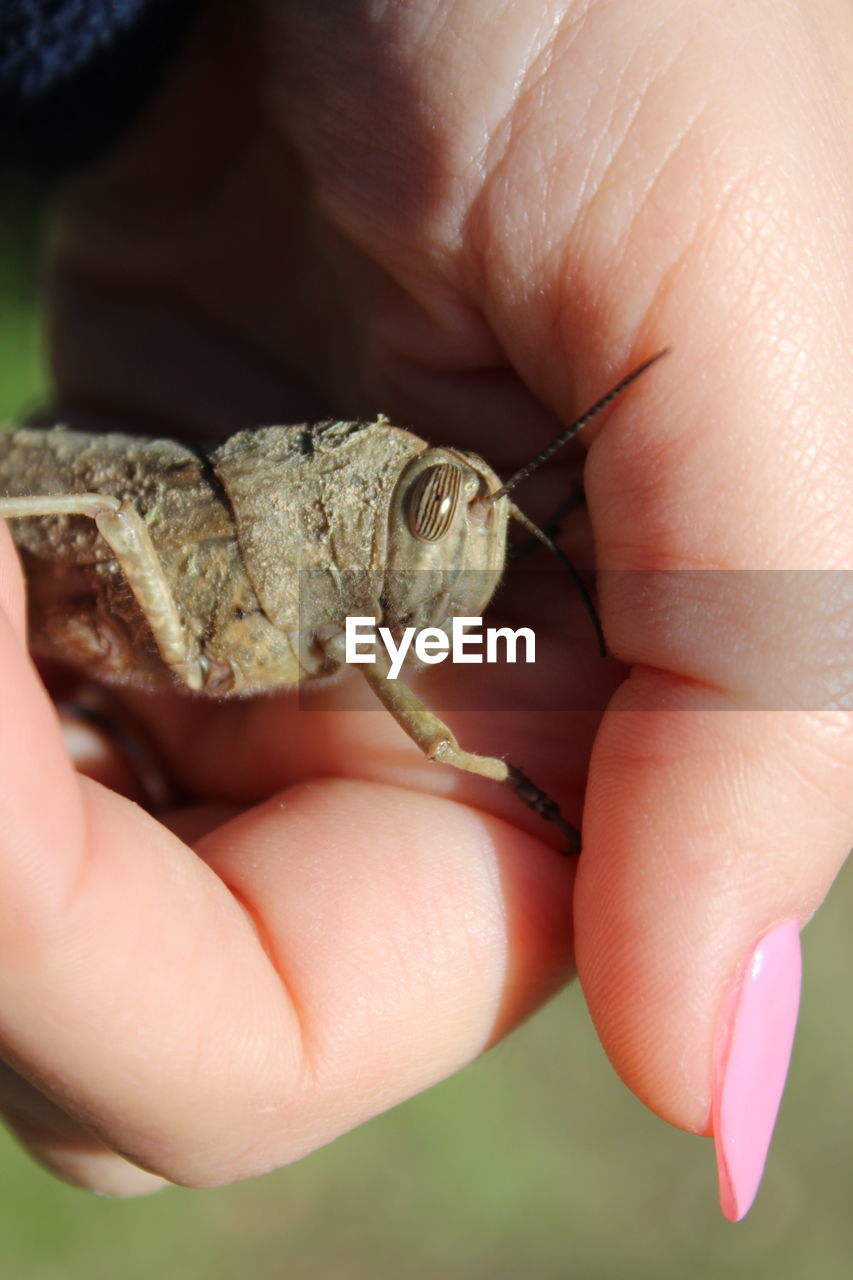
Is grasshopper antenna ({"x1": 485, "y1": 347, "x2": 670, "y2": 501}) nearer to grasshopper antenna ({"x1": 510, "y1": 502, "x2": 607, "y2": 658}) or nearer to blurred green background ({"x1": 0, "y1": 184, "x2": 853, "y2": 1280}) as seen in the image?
grasshopper antenna ({"x1": 510, "y1": 502, "x2": 607, "y2": 658})

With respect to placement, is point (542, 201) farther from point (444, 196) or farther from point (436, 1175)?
point (436, 1175)

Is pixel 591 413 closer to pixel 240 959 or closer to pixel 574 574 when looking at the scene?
pixel 574 574

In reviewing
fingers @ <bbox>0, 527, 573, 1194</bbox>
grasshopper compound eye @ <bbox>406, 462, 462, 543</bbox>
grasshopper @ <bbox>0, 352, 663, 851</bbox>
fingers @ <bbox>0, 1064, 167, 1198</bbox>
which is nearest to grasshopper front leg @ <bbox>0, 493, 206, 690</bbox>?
grasshopper @ <bbox>0, 352, 663, 851</bbox>

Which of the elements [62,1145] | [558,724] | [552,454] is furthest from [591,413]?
[62,1145]

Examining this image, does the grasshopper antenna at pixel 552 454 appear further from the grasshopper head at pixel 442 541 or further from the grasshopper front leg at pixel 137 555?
the grasshopper front leg at pixel 137 555

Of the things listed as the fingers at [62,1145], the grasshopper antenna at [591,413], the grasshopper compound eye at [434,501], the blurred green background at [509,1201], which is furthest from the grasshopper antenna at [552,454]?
the blurred green background at [509,1201]
